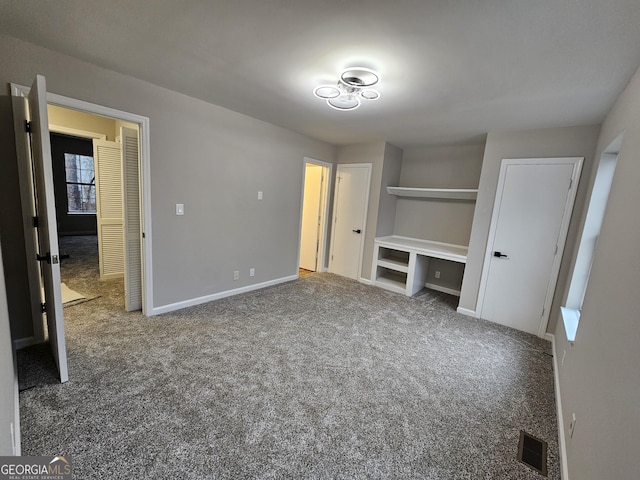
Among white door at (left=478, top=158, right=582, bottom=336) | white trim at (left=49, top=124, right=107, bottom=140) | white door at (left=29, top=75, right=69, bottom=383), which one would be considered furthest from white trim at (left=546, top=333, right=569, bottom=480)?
white trim at (left=49, top=124, right=107, bottom=140)

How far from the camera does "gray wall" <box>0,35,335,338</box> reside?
7.06 ft

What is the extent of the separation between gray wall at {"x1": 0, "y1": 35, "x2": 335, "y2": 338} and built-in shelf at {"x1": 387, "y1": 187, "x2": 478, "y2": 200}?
1.53 metres

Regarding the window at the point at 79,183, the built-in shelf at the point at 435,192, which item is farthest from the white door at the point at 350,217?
the window at the point at 79,183

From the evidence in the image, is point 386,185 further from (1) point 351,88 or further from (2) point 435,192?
(1) point 351,88

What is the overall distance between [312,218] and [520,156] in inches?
130

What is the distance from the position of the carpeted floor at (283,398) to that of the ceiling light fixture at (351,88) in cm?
229

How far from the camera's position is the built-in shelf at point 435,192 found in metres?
3.93

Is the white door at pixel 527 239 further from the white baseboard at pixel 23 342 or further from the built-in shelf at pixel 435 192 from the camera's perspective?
the white baseboard at pixel 23 342

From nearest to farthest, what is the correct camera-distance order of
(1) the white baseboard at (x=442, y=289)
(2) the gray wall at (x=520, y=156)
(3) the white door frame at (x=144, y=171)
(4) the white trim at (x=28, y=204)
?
(4) the white trim at (x=28, y=204)
(3) the white door frame at (x=144, y=171)
(2) the gray wall at (x=520, y=156)
(1) the white baseboard at (x=442, y=289)

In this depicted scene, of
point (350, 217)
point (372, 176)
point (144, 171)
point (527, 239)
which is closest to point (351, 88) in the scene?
point (144, 171)

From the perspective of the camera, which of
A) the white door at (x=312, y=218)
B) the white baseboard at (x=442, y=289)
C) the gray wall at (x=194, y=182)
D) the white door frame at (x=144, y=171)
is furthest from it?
the white door at (x=312, y=218)

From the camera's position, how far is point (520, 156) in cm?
318

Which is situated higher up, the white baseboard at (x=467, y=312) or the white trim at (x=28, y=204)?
the white trim at (x=28, y=204)

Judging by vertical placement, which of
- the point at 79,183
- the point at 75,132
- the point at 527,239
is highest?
the point at 75,132
